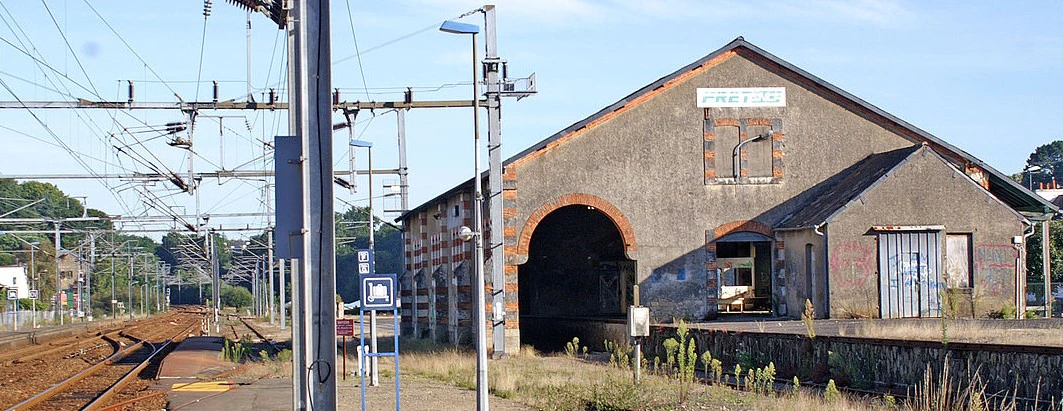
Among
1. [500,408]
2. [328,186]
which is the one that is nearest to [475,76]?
[500,408]

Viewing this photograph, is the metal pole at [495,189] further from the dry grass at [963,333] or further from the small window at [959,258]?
the small window at [959,258]

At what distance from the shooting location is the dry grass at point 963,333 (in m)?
20.5

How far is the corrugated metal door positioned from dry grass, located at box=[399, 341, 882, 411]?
338 inches

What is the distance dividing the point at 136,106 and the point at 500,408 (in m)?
14.2

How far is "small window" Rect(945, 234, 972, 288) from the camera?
30234 mm

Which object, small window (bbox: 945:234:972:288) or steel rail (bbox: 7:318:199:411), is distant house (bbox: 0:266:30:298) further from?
small window (bbox: 945:234:972:288)

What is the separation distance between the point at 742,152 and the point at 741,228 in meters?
2.11

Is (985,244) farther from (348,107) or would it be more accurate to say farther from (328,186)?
(328,186)

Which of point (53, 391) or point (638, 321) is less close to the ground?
point (638, 321)

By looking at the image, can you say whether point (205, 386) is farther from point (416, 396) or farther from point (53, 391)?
point (416, 396)

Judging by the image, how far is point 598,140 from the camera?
31.2 metres

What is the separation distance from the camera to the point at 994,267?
99.5ft

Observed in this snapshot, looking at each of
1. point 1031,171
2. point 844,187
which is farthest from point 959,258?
point 1031,171

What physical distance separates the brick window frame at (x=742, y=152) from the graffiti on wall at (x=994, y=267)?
5637 millimetres
